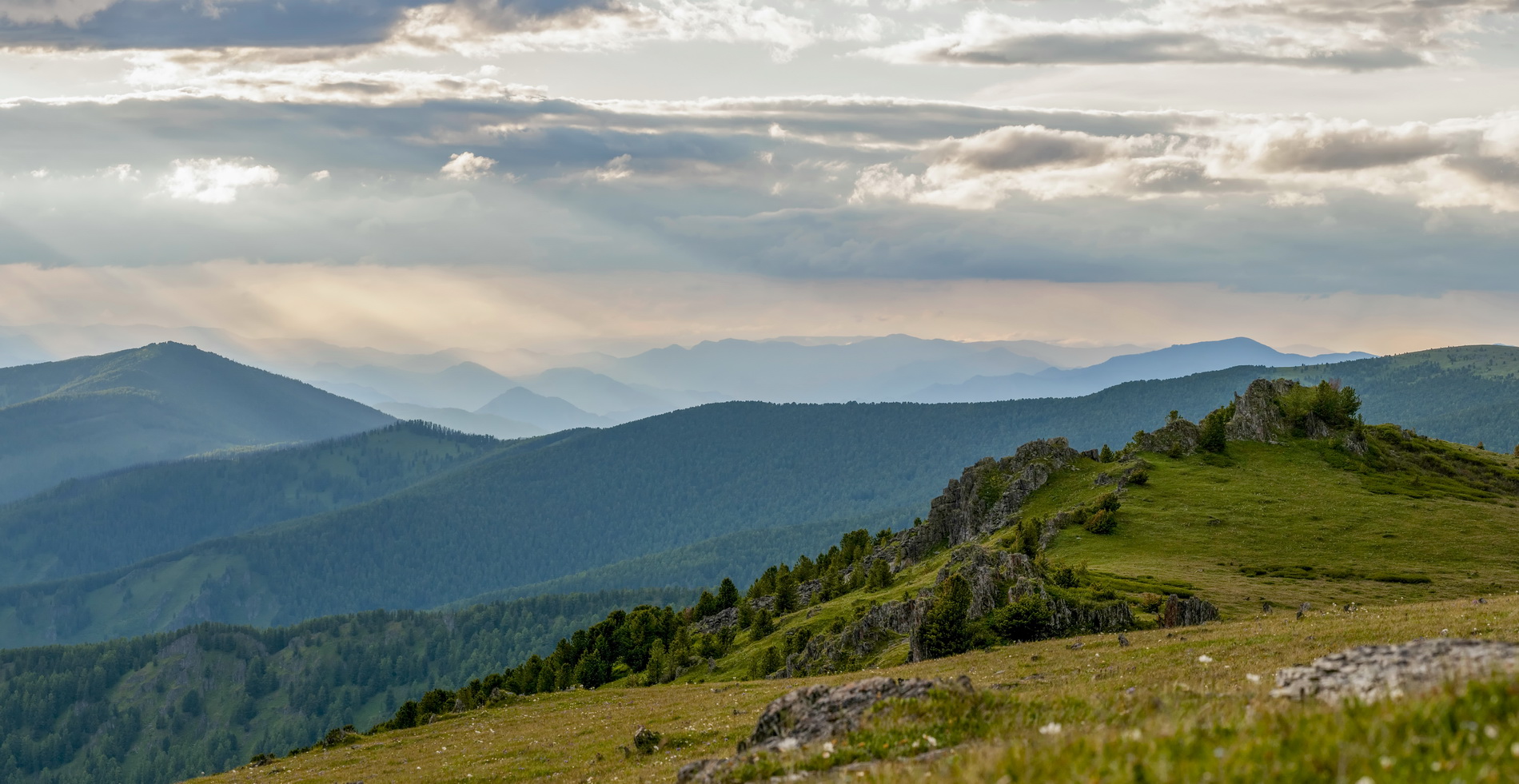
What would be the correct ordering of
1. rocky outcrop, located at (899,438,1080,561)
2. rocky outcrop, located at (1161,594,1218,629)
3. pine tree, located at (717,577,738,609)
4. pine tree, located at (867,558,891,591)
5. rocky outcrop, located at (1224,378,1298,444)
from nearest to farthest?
1. rocky outcrop, located at (1161,594,1218,629)
2. rocky outcrop, located at (1224,378,1298,444)
3. rocky outcrop, located at (899,438,1080,561)
4. pine tree, located at (867,558,891,591)
5. pine tree, located at (717,577,738,609)

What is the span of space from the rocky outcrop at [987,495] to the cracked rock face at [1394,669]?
96.5 m

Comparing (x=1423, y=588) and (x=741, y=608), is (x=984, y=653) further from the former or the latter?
(x=741, y=608)

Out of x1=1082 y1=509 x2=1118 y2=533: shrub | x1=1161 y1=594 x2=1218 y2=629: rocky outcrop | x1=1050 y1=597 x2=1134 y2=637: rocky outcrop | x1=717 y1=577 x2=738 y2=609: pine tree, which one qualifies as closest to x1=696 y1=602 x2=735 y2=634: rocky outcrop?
x1=717 y1=577 x2=738 y2=609: pine tree

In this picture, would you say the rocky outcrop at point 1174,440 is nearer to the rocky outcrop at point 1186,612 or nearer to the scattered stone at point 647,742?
the rocky outcrop at point 1186,612

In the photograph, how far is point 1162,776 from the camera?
42.7 feet

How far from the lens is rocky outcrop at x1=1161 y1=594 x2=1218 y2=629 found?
191ft

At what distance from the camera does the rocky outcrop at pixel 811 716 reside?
71.9 ft

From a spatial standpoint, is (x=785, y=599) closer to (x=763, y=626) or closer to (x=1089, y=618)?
(x=763, y=626)

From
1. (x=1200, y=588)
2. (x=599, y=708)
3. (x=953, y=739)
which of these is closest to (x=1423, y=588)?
(x=1200, y=588)

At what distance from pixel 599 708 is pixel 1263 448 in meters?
81.7

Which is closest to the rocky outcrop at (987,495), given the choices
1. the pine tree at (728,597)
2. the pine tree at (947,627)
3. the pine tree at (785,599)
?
the pine tree at (785,599)

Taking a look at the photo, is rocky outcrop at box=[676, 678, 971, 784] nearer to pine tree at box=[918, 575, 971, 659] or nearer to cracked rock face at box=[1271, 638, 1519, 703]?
cracked rock face at box=[1271, 638, 1519, 703]

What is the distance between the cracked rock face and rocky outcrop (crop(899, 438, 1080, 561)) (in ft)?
317

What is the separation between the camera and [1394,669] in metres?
17.4
